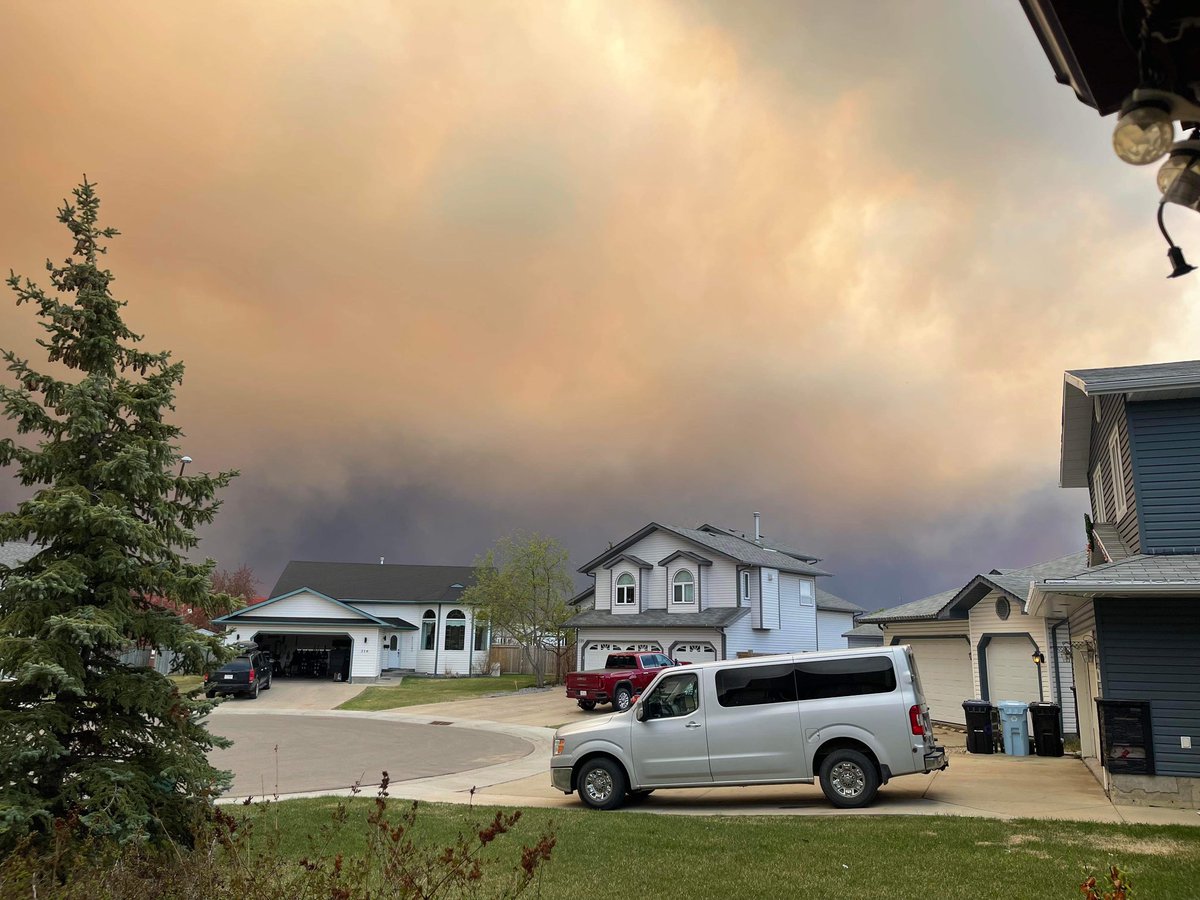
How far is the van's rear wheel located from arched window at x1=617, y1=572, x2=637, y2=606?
26.3m

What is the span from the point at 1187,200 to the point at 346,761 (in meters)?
18.5

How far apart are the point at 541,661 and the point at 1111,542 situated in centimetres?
3217

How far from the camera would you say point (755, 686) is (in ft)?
40.2

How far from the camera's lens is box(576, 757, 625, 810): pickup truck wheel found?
40.1 feet

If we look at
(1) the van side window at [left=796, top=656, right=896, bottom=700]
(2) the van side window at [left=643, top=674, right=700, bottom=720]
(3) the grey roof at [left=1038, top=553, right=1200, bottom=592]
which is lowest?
(2) the van side window at [left=643, top=674, right=700, bottom=720]

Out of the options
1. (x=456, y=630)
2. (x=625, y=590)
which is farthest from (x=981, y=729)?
(x=456, y=630)

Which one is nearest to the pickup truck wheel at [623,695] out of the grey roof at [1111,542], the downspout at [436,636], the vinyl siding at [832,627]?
the grey roof at [1111,542]

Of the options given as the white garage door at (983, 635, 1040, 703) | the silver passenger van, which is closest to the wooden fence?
the white garage door at (983, 635, 1040, 703)

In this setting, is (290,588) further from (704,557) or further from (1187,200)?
(1187,200)

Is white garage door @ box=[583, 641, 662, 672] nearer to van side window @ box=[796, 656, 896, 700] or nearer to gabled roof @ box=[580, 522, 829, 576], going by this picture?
gabled roof @ box=[580, 522, 829, 576]

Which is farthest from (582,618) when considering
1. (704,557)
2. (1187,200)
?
(1187,200)

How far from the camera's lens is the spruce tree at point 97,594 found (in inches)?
282

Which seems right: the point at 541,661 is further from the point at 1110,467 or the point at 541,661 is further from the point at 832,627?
the point at 1110,467

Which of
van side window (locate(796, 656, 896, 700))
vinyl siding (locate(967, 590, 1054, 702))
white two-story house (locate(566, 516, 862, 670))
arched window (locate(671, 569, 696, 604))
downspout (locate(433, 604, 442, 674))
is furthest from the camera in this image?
downspout (locate(433, 604, 442, 674))
